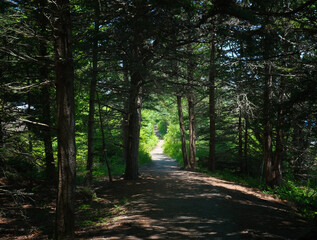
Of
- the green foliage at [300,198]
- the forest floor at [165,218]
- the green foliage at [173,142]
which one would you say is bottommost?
the green foliage at [300,198]

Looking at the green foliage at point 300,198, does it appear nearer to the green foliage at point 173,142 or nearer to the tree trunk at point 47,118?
the tree trunk at point 47,118

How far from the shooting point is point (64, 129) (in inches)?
205

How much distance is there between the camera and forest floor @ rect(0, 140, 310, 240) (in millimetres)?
4852

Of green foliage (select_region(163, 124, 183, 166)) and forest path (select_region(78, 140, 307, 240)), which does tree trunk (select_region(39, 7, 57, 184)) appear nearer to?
forest path (select_region(78, 140, 307, 240))

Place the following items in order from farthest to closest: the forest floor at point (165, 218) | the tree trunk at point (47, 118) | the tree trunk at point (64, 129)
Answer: the tree trunk at point (47, 118) → the tree trunk at point (64, 129) → the forest floor at point (165, 218)

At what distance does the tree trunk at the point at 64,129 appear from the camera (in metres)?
5.13

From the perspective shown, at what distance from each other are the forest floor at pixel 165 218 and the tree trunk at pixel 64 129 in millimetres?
671

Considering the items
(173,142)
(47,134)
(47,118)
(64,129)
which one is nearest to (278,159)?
(64,129)

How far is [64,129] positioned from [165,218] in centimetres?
337

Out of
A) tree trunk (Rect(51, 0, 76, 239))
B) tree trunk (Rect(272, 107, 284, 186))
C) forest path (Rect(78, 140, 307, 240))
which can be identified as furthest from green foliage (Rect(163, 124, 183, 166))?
tree trunk (Rect(51, 0, 76, 239))

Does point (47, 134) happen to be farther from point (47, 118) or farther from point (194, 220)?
point (194, 220)

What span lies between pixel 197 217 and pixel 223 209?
42.0 inches

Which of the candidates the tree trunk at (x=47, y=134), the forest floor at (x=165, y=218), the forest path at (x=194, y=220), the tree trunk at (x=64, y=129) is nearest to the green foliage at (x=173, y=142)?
the tree trunk at (x=47, y=134)

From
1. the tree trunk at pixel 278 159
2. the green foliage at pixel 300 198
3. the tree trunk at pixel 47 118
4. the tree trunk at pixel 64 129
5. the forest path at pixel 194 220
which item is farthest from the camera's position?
the tree trunk at pixel 278 159
